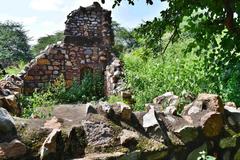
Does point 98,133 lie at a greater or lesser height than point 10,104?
lesser

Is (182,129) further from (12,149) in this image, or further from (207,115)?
(12,149)

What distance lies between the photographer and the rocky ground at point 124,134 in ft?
9.09

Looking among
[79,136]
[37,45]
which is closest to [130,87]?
[79,136]

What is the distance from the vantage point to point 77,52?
11.9 m

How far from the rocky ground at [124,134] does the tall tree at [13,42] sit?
18493 mm

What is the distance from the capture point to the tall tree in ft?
71.2

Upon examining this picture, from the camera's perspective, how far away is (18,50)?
76.2 feet

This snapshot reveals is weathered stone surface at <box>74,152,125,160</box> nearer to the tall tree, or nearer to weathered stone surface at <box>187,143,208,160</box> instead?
weathered stone surface at <box>187,143,208,160</box>

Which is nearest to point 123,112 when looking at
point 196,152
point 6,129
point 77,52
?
point 196,152

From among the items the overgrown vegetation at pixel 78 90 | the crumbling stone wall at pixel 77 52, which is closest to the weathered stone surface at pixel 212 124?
the overgrown vegetation at pixel 78 90

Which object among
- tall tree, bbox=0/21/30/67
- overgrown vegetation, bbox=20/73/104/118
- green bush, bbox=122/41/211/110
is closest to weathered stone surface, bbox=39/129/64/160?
green bush, bbox=122/41/211/110

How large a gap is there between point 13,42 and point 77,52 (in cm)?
1259

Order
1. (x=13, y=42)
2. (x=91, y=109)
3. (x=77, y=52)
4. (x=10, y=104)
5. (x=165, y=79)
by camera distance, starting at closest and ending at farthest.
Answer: (x=91, y=109)
(x=10, y=104)
(x=165, y=79)
(x=77, y=52)
(x=13, y=42)

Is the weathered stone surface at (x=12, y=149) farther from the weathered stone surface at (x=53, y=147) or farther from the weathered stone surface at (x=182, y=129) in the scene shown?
the weathered stone surface at (x=182, y=129)
